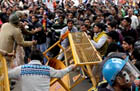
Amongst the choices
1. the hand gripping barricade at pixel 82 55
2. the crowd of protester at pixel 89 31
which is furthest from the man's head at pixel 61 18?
the hand gripping barricade at pixel 82 55

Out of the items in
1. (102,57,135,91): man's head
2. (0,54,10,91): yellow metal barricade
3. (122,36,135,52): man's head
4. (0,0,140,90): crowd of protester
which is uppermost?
(102,57,135,91): man's head

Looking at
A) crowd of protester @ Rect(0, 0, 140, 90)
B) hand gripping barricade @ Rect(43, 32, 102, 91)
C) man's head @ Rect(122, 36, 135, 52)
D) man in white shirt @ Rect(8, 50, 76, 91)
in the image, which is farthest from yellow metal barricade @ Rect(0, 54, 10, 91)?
man's head @ Rect(122, 36, 135, 52)

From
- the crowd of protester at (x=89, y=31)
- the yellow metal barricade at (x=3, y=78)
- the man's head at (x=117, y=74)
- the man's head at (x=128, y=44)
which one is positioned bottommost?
the crowd of protester at (x=89, y=31)

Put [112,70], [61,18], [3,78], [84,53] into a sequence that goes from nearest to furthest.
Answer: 1. [112,70]
2. [3,78]
3. [84,53]
4. [61,18]

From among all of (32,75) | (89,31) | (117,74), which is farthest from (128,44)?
(89,31)

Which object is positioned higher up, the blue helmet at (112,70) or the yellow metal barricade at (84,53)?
the blue helmet at (112,70)

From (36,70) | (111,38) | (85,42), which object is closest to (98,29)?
(85,42)

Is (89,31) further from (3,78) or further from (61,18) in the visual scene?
(3,78)

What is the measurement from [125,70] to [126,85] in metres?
0.13

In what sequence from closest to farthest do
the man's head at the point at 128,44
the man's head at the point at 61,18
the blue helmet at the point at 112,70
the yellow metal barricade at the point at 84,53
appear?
the blue helmet at the point at 112,70 → the yellow metal barricade at the point at 84,53 → the man's head at the point at 128,44 → the man's head at the point at 61,18

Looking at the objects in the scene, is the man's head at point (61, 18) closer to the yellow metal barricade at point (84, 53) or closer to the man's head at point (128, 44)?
the yellow metal barricade at point (84, 53)

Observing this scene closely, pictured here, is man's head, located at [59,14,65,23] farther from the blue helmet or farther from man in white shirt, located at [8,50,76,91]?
the blue helmet

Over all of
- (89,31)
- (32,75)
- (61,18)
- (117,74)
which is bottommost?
(89,31)

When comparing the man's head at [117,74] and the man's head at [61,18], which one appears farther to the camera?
the man's head at [61,18]
